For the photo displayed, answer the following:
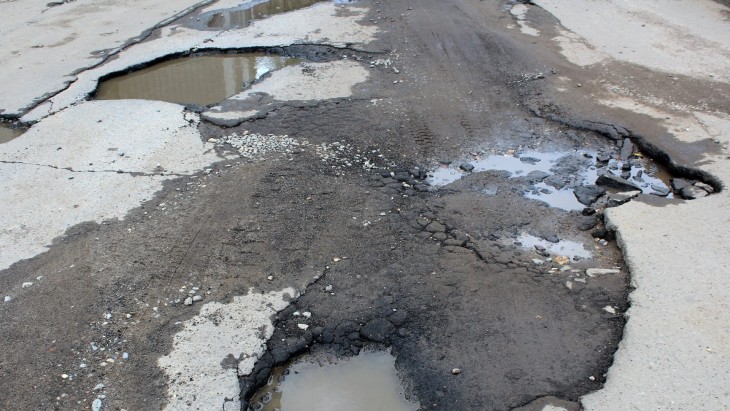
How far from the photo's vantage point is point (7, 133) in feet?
20.2

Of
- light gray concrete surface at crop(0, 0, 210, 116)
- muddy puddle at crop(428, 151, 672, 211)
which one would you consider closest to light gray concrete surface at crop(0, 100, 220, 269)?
light gray concrete surface at crop(0, 0, 210, 116)

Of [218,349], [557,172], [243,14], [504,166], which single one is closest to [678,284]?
[557,172]

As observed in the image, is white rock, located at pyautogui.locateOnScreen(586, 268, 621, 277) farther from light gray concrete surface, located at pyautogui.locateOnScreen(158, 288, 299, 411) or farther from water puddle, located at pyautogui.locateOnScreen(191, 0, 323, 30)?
water puddle, located at pyautogui.locateOnScreen(191, 0, 323, 30)

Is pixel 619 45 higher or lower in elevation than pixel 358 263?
higher

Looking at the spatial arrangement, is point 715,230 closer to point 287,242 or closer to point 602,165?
point 602,165

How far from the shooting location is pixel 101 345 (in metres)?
3.59

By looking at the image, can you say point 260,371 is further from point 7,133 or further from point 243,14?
point 243,14

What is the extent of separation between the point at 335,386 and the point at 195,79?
5.15 meters

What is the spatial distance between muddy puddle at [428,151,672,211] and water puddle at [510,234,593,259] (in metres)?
0.54

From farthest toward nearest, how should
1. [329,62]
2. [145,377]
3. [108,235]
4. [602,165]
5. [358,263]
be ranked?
[329,62] < [602,165] < [108,235] < [358,263] < [145,377]

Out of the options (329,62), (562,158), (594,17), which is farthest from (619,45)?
(329,62)

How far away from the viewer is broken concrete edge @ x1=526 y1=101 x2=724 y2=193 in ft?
16.5

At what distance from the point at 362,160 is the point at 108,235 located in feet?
7.50

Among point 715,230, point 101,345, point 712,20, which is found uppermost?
point 712,20
